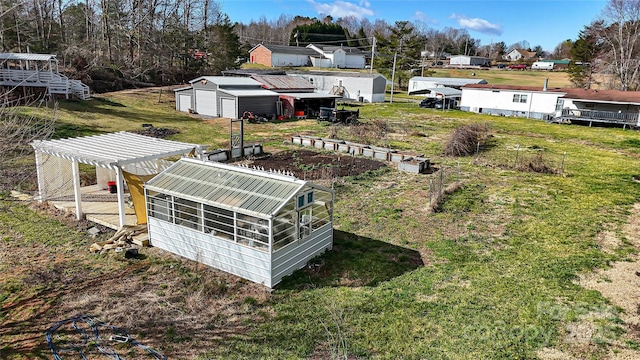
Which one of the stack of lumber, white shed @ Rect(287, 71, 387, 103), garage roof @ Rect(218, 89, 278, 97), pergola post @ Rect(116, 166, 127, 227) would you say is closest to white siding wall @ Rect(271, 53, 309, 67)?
white shed @ Rect(287, 71, 387, 103)

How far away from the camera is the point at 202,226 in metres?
10.5

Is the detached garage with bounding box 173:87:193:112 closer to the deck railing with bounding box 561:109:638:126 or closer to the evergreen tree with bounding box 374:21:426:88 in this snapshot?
the deck railing with bounding box 561:109:638:126

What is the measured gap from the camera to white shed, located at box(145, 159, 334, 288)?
962 cm

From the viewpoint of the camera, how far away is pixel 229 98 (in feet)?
109

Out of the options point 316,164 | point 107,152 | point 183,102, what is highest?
point 183,102

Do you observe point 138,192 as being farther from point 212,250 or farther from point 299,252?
point 299,252

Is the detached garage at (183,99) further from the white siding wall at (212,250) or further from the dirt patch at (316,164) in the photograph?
the white siding wall at (212,250)

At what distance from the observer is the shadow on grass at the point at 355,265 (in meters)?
9.91

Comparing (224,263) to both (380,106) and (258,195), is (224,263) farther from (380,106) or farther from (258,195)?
(380,106)

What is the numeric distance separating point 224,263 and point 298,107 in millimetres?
27100

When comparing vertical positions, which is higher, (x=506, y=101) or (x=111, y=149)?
(x=506, y=101)

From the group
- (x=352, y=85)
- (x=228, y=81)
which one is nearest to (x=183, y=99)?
(x=228, y=81)

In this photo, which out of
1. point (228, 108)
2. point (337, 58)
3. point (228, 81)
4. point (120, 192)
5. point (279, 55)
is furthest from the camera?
point (337, 58)

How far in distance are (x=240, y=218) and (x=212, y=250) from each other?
1.28 m
